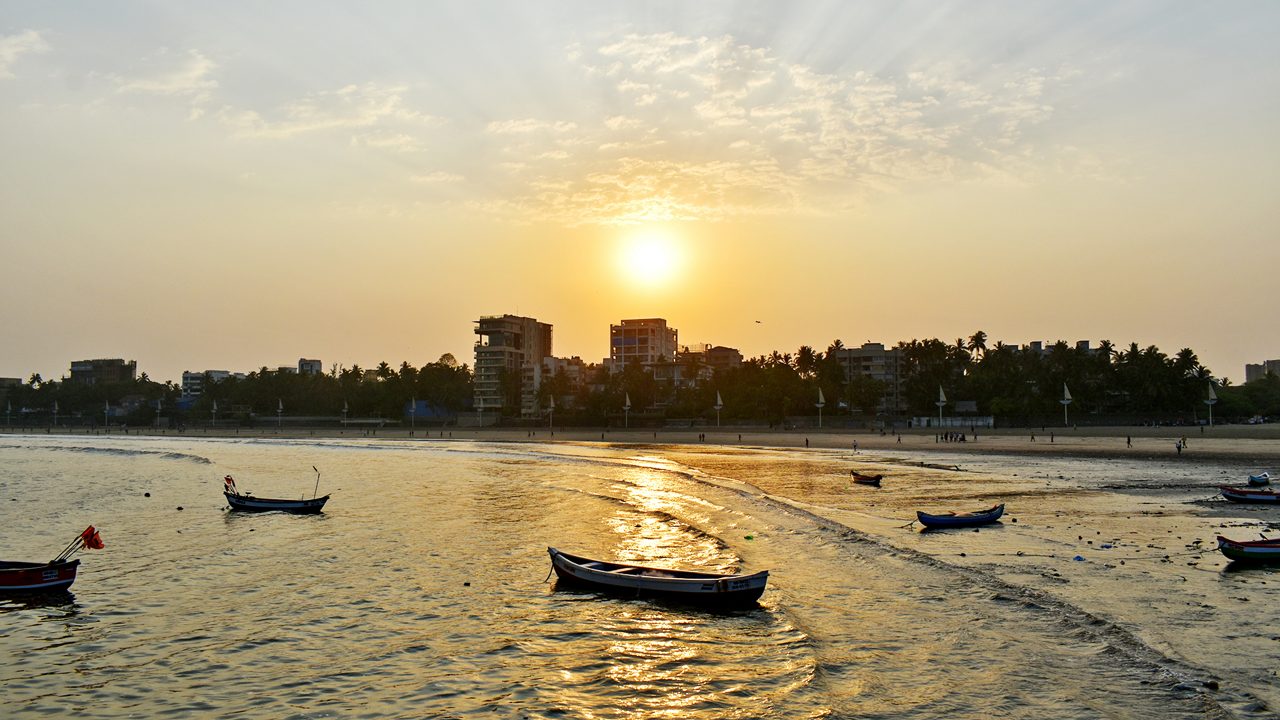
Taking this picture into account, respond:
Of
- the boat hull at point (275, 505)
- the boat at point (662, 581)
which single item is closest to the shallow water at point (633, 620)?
the boat at point (662, 581)

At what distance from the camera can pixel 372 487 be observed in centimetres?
6075

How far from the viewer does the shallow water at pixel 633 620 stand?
1606cm

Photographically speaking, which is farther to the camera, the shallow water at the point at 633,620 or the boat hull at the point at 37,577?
the boat hull at the point at 37,577

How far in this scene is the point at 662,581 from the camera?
23.6 m

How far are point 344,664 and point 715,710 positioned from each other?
856cm

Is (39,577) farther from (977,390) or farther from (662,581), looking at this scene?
(977,390)

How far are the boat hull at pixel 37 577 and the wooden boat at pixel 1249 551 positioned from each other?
34.6m

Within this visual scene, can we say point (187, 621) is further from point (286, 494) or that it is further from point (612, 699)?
point (286, 494)

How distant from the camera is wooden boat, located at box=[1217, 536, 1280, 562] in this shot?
82.3ft

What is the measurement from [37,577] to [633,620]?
17.8 meters

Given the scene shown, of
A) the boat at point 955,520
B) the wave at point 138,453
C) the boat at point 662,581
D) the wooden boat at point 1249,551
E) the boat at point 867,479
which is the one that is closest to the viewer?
the boat at point 662,581

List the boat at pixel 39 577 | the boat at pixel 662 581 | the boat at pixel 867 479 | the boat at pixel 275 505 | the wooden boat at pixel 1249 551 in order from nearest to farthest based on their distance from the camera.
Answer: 1. the boat at pixel 662 581
2. the boat at pixel 39 577
3. the wooden boat at pixel 1249 551
4. the boat at pixel 275 505
5. the boat at pixel 867 479

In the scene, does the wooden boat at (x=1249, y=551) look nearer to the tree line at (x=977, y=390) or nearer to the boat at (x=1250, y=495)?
the boat at (x=1250, y=495)

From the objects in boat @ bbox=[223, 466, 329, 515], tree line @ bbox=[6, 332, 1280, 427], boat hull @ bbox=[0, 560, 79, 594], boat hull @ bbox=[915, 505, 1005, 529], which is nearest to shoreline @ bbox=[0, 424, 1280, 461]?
tree line @ bbox=[6, 332, 1280, 427]
